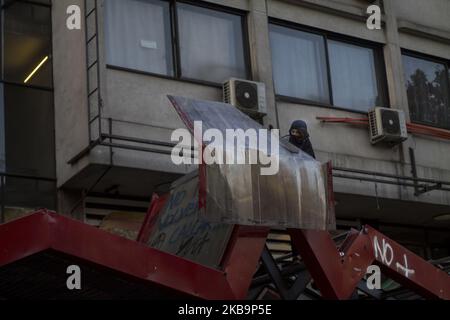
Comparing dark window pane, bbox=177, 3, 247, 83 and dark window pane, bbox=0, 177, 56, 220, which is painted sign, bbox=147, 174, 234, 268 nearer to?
dark window pane, bbox=0, 177, 56, 220

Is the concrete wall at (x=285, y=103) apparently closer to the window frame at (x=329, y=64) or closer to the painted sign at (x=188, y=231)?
the window frame at (x=329, y=64)

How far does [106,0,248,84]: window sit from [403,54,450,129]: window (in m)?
3.75

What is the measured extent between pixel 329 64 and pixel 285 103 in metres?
1.57

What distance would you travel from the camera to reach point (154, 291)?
317 inches

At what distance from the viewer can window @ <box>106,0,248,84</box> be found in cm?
1487

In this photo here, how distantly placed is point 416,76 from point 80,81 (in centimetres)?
705

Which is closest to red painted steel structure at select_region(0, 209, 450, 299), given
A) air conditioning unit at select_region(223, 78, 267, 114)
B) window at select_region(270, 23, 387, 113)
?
air conditioning unit at select_region(223, 78, 267, 114)

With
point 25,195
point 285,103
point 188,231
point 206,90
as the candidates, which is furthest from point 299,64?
point 188,231

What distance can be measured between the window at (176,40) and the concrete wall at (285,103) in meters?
0.27

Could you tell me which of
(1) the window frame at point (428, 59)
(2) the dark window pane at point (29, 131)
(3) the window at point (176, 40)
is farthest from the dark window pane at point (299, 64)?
(2) the dark window pane at point (29, 131)

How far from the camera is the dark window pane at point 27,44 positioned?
14.8 m

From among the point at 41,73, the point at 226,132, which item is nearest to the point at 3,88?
the point at 41,73

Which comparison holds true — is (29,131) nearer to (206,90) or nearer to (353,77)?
(206,90)
